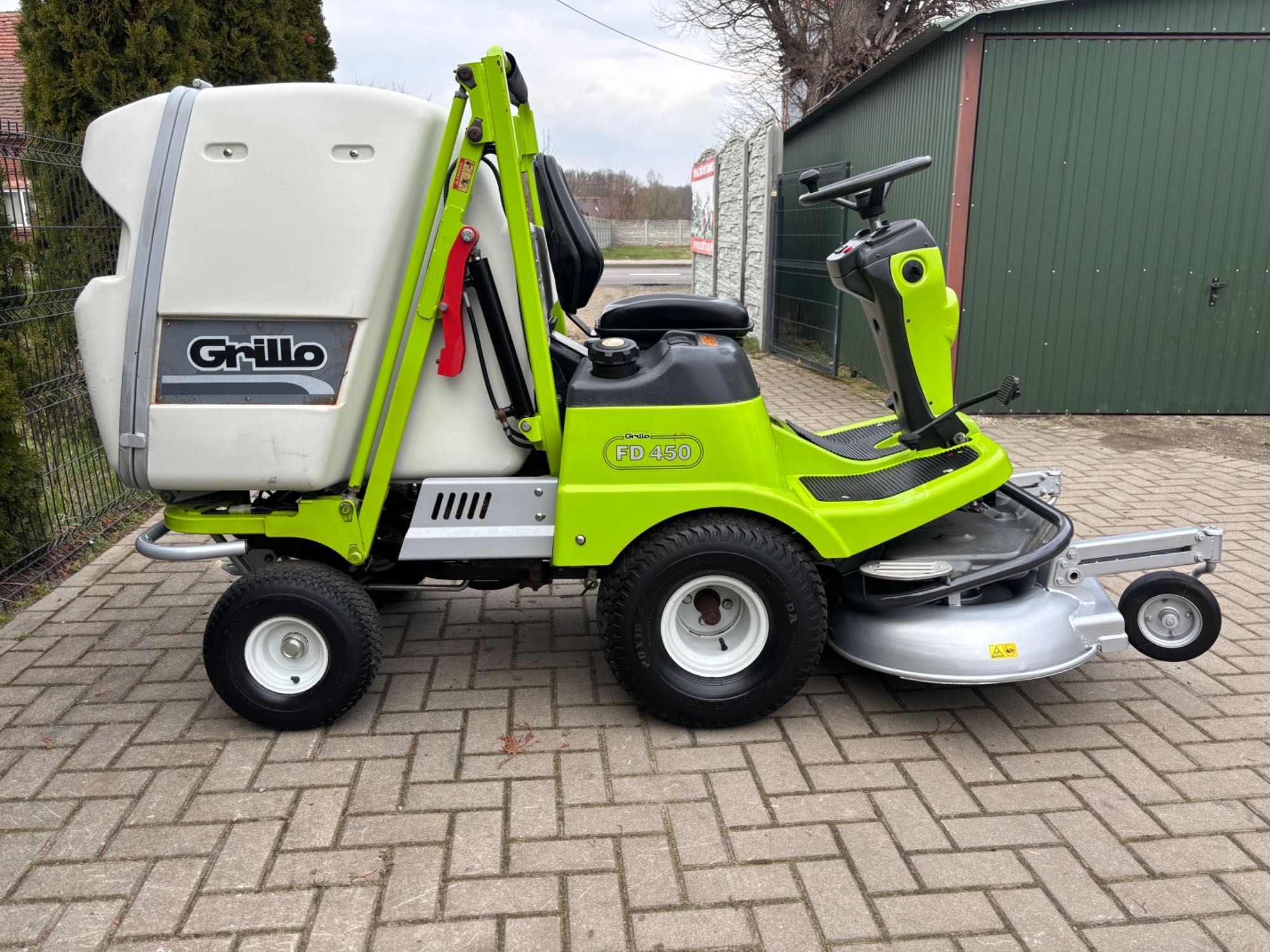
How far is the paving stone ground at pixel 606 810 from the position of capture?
7.65 feet

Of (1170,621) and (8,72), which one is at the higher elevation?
(8,72)

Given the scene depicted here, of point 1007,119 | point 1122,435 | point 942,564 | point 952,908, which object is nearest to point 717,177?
point 1007,119

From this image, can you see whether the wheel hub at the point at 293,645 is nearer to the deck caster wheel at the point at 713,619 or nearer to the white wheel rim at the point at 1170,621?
the deck caster wheel at the point at 713,619

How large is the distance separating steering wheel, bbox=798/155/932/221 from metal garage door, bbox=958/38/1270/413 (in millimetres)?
4437

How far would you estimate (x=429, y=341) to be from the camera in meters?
2.99

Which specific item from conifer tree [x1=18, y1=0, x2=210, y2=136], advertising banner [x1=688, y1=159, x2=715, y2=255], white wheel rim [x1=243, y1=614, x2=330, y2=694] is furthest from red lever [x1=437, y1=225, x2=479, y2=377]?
advertising banner [x1=688, y1=159, x2=715, y2=255]

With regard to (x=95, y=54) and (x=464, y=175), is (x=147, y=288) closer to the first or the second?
(x=464, y=175)

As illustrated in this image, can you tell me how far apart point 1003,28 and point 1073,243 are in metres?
1.69

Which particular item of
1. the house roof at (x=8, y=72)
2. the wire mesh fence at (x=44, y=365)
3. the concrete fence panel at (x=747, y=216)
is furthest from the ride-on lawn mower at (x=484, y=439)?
the house roof at (x=8, y=72)

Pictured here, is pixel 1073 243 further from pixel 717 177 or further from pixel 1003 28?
pixel 717 177

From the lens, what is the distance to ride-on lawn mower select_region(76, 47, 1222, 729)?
2.82 m

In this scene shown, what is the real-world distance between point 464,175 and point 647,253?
37.0 m

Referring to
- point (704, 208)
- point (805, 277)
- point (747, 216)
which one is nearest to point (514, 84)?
point (805, 277)

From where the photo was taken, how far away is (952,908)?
93.6 inches
